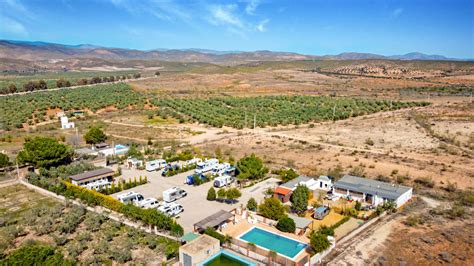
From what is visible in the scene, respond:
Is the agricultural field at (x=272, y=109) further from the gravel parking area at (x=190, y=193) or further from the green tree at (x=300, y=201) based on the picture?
the green tree at (x=300, y=201)

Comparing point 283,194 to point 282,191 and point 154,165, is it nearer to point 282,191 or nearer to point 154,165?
point 282,191

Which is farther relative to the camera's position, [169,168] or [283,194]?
[169,168]

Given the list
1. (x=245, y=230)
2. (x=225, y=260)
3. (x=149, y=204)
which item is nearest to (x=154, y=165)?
(x=149, y=204)

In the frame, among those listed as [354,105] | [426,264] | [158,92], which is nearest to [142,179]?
[426,264]

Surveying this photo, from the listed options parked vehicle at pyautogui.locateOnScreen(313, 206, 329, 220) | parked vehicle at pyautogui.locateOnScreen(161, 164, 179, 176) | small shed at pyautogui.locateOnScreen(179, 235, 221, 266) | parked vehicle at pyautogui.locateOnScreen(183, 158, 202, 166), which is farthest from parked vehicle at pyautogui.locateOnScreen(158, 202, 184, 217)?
parked vehicle at pyautogui.locateOnScreen(183, 158, 202, 166)

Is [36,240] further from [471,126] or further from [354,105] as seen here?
[354,105]
